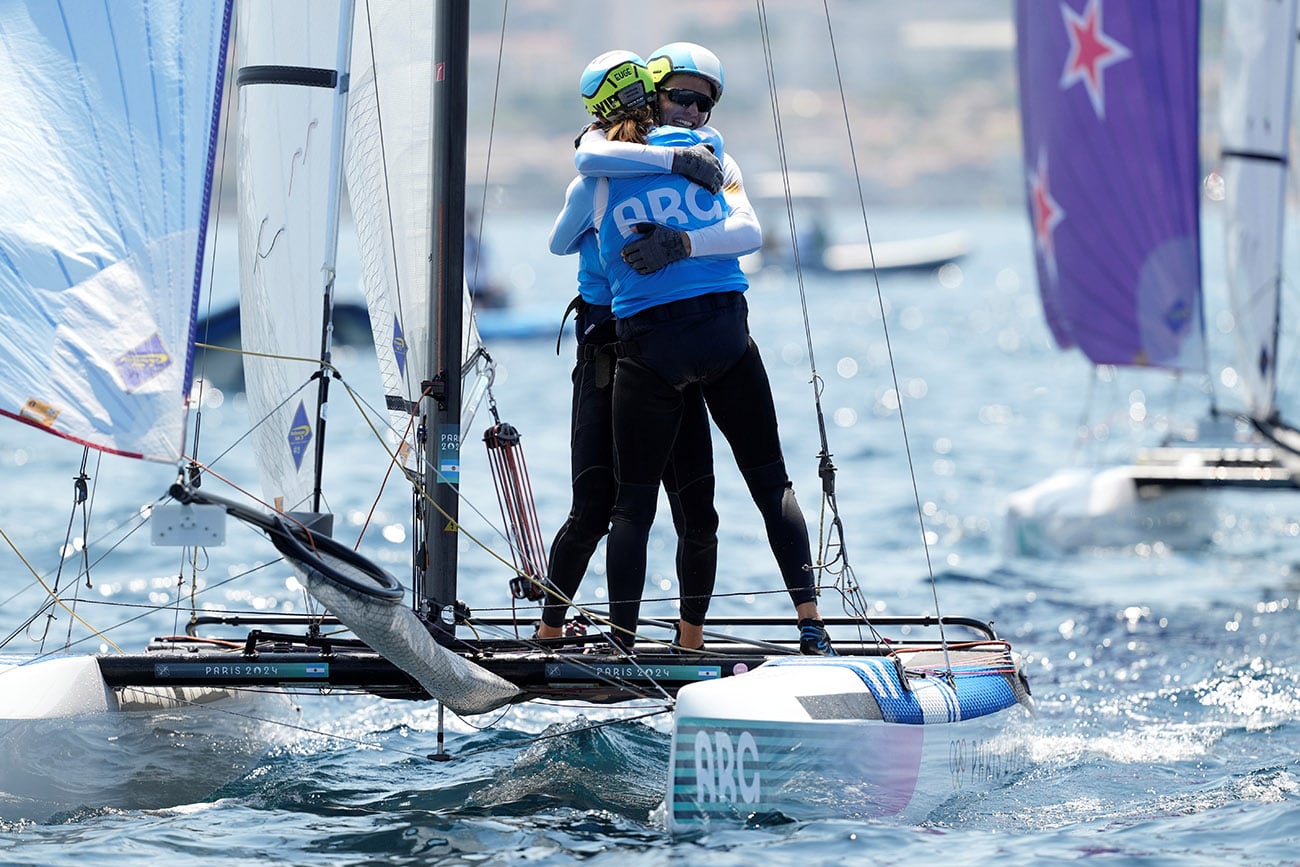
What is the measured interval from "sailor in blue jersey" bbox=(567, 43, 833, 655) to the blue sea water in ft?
1.48

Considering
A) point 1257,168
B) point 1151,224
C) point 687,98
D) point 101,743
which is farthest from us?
point 1151,224

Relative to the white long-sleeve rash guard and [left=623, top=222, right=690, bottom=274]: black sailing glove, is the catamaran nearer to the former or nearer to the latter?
the white long-sleeve rash guard

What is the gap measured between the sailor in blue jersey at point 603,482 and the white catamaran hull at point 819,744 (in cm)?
36

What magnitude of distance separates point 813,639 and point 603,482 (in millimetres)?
670

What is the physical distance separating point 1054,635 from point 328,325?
371 cm

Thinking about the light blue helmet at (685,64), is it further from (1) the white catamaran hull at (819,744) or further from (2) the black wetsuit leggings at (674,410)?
(1) the white catamaran hull at (819,744)

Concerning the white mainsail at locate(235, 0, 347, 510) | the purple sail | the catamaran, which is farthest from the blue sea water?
the purple sail

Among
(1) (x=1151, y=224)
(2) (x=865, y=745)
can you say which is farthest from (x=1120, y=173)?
(2) (x=865, y=745)

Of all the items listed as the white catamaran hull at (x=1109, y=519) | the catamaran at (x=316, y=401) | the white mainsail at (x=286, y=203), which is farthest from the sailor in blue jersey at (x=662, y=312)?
the white catamaran hull at (x=1109, y=519)

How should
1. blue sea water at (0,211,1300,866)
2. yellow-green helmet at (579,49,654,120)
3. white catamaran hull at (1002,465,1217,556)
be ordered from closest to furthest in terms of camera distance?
1. blue sea water at (0,211,1300,866)
2. yellow-green helmet at (579,49,654,120)
3. white catamaran hull at (1002,465,1217,556)

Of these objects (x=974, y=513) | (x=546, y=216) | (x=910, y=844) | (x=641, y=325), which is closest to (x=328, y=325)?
(x=641, y=325)

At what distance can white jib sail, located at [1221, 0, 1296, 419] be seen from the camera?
909 centimetres

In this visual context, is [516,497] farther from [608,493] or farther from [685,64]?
[685,64]

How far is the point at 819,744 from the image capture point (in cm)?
393
